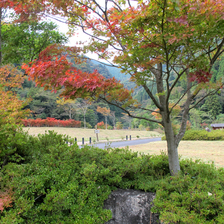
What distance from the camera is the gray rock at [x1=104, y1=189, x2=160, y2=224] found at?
197cm

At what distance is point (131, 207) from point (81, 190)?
669 millimetres

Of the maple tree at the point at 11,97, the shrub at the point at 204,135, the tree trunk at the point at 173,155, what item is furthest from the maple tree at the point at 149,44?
the shrub at the point at 204,135

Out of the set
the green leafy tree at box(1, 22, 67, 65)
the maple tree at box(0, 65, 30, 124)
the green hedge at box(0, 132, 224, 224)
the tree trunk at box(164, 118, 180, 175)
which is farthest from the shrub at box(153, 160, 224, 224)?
the green leafy tree at box(1, 22, 67, 65)

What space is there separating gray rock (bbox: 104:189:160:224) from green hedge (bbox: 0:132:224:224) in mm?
117

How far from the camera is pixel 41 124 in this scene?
22.5m

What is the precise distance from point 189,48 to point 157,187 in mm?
1752

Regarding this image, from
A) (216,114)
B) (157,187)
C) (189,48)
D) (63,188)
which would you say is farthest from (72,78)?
(216,114)

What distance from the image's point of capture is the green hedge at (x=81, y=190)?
159 cm

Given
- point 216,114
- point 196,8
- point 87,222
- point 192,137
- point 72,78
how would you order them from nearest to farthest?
point 196,8 < point 87,222 < point 72,78 < point 192,137 < point 216,114

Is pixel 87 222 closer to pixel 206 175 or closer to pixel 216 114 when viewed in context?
pixel 206 175

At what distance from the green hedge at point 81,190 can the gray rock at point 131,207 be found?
0.38ft

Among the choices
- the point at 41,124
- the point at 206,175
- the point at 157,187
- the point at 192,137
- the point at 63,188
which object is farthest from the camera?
the point at 41,124

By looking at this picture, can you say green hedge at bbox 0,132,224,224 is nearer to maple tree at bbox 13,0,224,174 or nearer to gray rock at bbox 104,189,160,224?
gray rock at bbox 104,189,160,224

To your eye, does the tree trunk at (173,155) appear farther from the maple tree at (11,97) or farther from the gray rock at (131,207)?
the maple tree at (11,97)
